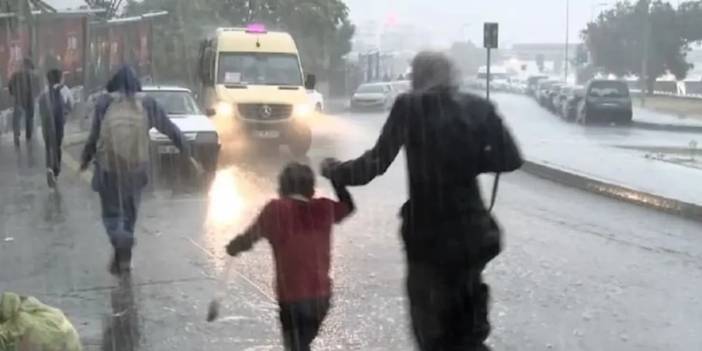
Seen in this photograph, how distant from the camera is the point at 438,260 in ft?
15.3

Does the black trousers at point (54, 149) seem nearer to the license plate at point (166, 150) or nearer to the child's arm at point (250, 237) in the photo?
the license plate at point (166, 150)

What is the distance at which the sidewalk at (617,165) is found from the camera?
1449 centimetres

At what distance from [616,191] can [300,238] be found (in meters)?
10.6

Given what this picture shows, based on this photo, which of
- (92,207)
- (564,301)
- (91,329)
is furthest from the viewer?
(92,207)

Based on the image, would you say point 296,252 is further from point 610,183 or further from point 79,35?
point 79,35

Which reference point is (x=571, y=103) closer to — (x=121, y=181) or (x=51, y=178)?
(x=51, y=178)

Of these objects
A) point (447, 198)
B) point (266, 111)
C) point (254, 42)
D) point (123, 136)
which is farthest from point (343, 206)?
point (254, 42)

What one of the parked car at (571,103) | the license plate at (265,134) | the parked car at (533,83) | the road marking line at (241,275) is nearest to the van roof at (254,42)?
the license plate at (265,134)

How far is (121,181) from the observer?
27.7 feet

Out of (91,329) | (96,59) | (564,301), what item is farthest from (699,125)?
(91,329)

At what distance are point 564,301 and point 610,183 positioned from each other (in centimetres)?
780

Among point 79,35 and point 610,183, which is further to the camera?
point 79,35

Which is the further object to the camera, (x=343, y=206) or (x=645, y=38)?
(x=645, y=38)

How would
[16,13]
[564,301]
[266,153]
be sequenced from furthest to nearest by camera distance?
[16,13] < [266,153] < [564,301]
